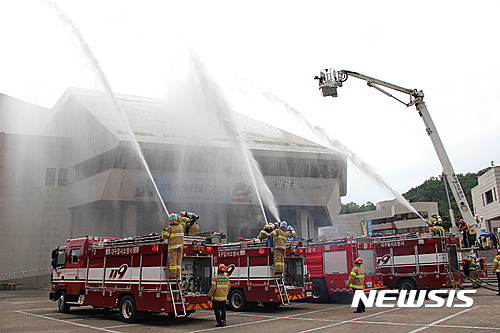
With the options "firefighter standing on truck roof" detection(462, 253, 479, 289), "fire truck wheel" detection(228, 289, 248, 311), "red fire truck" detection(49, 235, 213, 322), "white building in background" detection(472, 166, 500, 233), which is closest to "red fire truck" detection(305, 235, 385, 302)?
"fire truck wheel" detection(228, 289, 248, 311)

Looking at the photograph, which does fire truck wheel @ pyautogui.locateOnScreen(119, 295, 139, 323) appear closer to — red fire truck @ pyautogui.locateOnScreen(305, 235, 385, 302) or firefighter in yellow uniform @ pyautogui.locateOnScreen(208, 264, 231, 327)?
firefighter in yellow uniform @ pyautogui.locateOnScreen(208, 264, 231, 327)

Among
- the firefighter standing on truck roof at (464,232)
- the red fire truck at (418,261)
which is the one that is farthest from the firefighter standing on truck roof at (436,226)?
the firefighter standing on truck roof at (464,232)

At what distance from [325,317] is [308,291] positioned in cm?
256

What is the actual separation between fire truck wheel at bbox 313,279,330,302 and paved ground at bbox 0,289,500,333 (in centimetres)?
204

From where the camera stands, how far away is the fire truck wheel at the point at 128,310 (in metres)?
12.6

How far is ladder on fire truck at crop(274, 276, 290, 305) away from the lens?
1438cm

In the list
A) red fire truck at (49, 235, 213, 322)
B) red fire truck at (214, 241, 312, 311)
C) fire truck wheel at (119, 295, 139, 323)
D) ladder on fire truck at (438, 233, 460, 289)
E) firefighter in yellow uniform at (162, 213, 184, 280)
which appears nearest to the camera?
firefighter in yellow uniform at (162, 213, 184, 280)

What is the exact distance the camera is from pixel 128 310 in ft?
42.8

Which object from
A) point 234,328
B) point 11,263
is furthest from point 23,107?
point 234,328

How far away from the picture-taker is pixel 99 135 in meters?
38.9

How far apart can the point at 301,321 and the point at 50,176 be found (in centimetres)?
3673

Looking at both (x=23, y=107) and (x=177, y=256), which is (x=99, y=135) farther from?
(x=177, y=256)

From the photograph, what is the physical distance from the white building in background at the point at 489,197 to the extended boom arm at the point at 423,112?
30303mm

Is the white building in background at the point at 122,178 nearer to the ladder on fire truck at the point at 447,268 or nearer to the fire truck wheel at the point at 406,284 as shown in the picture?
the fire truck wheel at the point at 406,284
